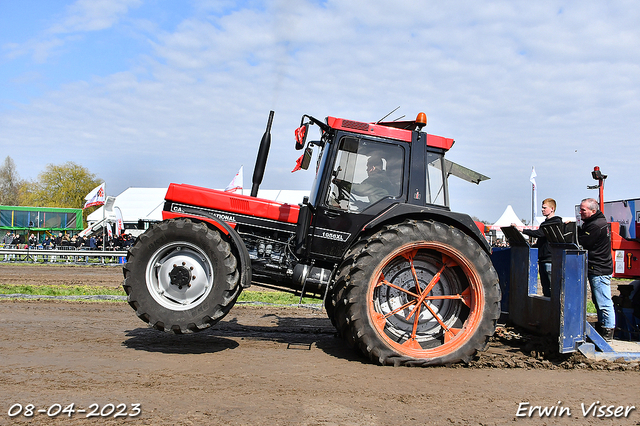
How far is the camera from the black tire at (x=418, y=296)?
4.42 m

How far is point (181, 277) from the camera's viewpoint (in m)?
4.63

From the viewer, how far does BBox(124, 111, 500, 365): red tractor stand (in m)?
4.48

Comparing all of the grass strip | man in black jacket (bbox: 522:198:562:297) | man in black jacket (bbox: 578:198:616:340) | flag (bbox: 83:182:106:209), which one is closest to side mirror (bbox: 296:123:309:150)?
man in black jacket (bbox: 522:198:562:297)

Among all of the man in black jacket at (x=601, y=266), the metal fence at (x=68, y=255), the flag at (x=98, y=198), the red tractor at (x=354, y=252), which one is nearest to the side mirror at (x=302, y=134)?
the red tractor at (x=354, y=252)

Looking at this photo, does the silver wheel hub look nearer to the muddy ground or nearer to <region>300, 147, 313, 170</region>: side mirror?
the muddy ground

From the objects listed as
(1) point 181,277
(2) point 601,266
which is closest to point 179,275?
(1) point 181,277

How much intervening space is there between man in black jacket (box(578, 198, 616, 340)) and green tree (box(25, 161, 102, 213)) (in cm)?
5572

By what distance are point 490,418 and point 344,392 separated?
3.51 ft

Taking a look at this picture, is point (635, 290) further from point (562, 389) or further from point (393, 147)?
point (393, 147)

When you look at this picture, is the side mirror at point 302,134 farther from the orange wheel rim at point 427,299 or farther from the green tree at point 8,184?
the green tree at point 8,184

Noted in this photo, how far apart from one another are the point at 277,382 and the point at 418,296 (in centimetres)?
164

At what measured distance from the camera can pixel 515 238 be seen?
18.4 ft

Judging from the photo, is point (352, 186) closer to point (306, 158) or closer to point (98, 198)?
point (306, 158)

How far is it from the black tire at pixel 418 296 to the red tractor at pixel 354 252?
0.03 ft
